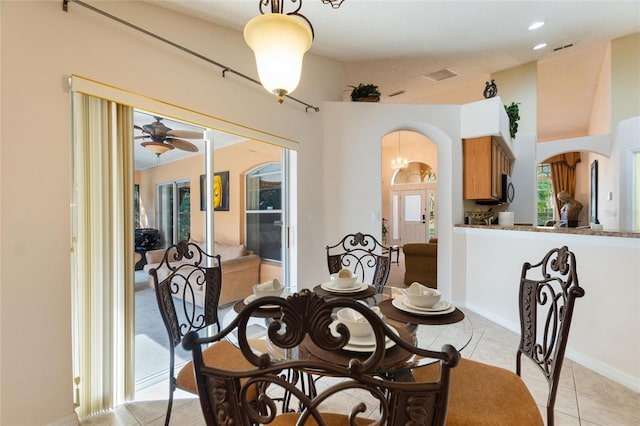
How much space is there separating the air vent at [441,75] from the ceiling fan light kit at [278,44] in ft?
12.9

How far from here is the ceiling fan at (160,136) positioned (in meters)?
2.30

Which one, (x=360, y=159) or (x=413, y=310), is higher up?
(x=360, y=159)

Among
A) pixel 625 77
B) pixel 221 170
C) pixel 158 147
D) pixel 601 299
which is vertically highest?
pixel 625 77

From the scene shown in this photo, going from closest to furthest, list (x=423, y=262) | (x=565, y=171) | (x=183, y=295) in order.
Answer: (x=183, y=295)
(x=423, y=262)
(x=565, y=171)

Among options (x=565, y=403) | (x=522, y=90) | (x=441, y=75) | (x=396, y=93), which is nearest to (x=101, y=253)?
(x=565, y=403)

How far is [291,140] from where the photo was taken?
135 inches

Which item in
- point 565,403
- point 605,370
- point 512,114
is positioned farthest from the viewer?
point 512,114

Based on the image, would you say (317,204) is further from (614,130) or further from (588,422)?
(614,130)

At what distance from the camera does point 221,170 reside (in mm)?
2951

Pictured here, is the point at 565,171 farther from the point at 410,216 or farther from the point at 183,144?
the point at 183,144

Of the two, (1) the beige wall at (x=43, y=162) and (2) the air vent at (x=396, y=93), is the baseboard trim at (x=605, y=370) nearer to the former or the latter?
(1) the beige wall at (x=43, y=162)

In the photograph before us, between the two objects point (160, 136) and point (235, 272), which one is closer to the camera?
point (160, 136)

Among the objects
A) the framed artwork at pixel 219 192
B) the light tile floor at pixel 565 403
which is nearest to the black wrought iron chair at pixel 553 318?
the light tile floor at pixel 565 403

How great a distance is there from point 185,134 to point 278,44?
1.47 meters
